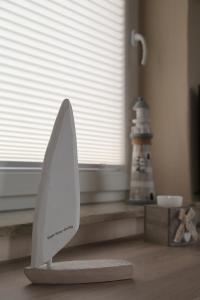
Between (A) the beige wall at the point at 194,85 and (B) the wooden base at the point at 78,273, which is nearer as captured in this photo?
(B) the wooden base at the point at 78,273

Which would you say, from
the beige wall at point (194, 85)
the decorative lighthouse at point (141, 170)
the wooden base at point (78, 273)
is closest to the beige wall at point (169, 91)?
the beige wall at point (194, 85)

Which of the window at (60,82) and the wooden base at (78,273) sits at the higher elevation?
the window at (60,82)

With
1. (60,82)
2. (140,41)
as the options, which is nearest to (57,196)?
(60,82)

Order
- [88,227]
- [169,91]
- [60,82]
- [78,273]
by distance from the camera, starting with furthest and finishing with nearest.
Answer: [169,91] < [60,82] < [88,227] < [78,273]

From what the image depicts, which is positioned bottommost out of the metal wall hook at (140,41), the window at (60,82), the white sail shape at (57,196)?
the white sail shape at (57,196)

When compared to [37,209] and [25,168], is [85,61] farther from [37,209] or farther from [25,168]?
[37,209]

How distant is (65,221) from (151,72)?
0.86 metres

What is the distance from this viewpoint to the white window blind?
0.94 metres

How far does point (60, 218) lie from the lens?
65cm

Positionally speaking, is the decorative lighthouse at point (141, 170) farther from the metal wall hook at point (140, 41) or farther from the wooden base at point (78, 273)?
the wooden base at point (78, 273)

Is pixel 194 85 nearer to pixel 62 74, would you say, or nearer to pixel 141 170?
pixel 141 170

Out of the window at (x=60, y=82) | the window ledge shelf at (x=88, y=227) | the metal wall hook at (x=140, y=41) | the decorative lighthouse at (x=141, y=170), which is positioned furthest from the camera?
the metal wall hook at (x=140, y=41)

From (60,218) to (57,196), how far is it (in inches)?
1.5

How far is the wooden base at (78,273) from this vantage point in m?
0.63
